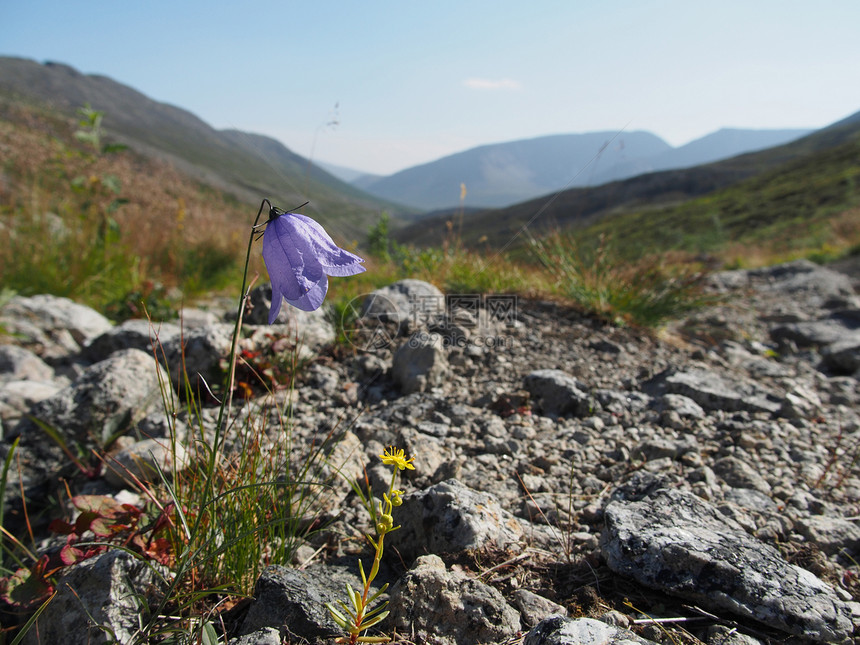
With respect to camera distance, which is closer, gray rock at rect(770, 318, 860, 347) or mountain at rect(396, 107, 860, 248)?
gray rock at rect(770, 318, 860, 347)

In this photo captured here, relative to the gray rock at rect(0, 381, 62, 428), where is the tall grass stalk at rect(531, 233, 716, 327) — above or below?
above

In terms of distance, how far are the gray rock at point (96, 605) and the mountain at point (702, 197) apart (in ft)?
8.48

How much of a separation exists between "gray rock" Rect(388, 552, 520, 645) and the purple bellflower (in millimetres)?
920

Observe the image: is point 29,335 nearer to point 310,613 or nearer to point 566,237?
point 310,613

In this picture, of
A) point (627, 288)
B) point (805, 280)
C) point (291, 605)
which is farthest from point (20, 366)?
point (805, 280)

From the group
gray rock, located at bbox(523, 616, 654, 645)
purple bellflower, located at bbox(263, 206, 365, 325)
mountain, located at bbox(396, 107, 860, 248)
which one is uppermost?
mountain, located at bbox(396, 107, 860, 248)

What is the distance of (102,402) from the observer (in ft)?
8.57

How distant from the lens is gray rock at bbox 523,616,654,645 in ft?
3.92

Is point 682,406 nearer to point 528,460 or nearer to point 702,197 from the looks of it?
point 528,460

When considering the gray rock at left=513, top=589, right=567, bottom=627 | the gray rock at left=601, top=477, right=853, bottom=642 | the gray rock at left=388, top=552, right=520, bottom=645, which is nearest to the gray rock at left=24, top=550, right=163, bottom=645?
the gray rock at left=388, top=552, right=520, bottom=645

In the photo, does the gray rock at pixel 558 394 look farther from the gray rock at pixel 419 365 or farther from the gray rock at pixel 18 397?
the gray rock at pixel 18 397

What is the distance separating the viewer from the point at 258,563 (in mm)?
1623

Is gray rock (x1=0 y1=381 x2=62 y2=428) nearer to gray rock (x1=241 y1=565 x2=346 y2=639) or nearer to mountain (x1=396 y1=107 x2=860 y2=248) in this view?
gray rock (x1=241 y1=565 x2=346 y2=639)

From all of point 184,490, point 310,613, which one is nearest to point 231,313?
point 184,490
